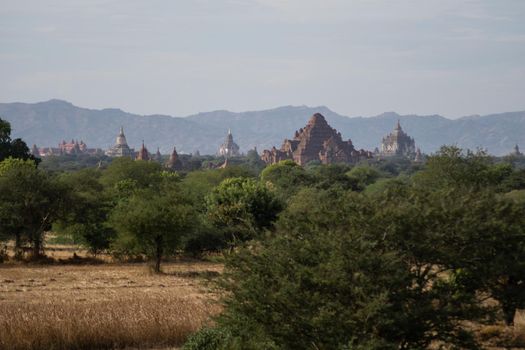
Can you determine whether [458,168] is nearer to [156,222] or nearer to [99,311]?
[156,222]

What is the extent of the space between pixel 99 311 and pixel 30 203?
23.7 m

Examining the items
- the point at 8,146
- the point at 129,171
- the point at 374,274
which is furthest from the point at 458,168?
the point at 374,274

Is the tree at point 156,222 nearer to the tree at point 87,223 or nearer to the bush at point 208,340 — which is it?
the tree at point 87,223

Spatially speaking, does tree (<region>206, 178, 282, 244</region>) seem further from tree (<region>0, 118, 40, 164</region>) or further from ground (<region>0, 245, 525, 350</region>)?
tree (<region>0, 118, 40, 164</region>)

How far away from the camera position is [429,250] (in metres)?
14.1

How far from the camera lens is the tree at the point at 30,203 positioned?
4266cm

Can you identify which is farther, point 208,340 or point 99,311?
point 99,311

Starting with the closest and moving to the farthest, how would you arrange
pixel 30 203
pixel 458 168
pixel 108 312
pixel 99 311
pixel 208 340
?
pixel 208 340, pixel 108 312, pixel 99 311, pixel 30 203, pixel 458 168

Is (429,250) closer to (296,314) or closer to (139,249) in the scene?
(296,314)

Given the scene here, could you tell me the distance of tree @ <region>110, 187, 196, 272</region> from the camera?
37594 millimetres

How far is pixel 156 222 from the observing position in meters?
37.5

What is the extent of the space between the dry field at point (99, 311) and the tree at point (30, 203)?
8649 millimetres

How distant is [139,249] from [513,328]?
23.5 m

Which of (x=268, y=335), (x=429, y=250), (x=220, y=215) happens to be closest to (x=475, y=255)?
(x=429, y=250)
